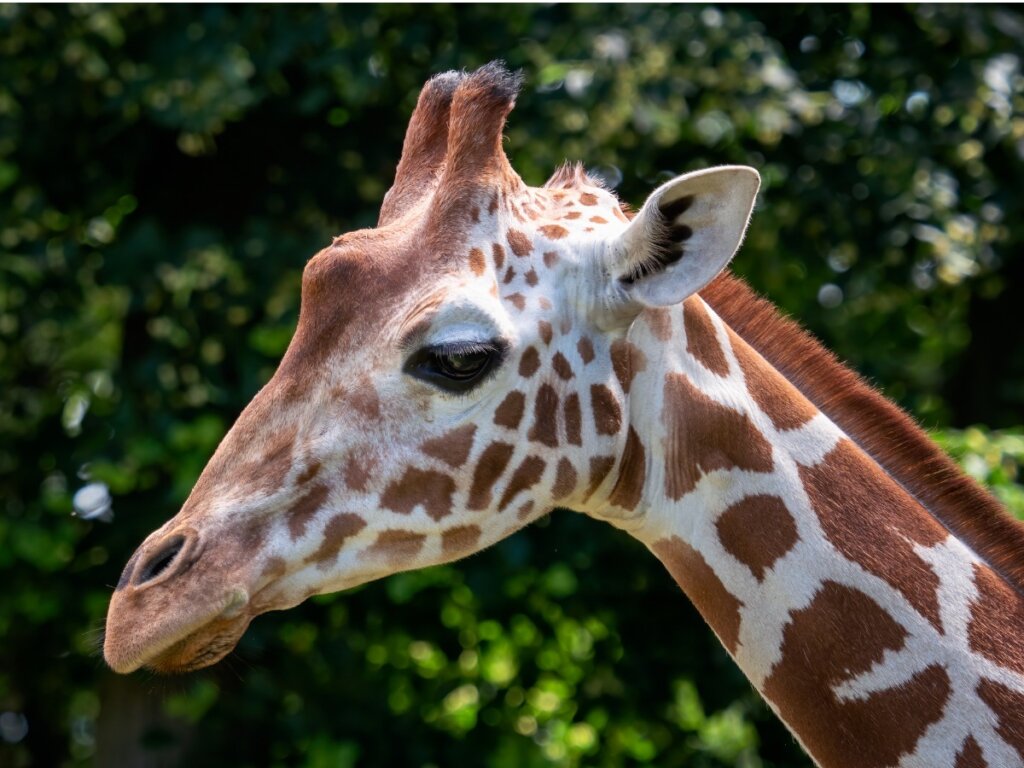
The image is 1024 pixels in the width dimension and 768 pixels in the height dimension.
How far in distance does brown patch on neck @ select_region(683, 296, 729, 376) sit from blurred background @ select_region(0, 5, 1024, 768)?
2472 mm

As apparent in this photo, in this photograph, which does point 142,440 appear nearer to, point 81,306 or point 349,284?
point 81,306

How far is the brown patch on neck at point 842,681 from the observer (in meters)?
2.24

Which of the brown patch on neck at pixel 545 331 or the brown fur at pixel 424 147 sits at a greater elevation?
the brown fur at pixel 424 147

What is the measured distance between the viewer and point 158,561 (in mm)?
2221

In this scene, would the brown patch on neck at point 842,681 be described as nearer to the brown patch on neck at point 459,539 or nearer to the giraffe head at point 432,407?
the giraffe head at point 432,407

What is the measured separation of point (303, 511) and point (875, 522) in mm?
1038

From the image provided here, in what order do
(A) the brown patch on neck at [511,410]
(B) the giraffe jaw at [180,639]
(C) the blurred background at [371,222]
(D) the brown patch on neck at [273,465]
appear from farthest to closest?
(C) the blurred background at [371,222], (A) the brown patch on neck at [511,410], (D) the brown patch on neck at [273,465], (B) the giraffe jaw at [180,639]

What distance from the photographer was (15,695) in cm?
673

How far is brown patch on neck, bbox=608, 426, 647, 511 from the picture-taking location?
2.44m

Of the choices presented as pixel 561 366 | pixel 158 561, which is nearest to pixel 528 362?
pixel 561 366

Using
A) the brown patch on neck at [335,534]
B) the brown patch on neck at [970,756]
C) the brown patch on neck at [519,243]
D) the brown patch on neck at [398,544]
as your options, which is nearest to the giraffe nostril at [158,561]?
the brown patch on neck at [335,534]

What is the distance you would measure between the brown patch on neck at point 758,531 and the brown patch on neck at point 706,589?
63 mm

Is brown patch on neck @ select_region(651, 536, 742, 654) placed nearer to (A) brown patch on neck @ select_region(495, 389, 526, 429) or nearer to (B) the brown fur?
(A) brown patch on neck @ select_region(495, 389, 526, 429)

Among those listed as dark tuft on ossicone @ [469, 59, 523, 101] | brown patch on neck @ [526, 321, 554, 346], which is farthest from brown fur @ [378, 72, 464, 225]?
brown patch on neck @ [526, 321, 554, 346]
